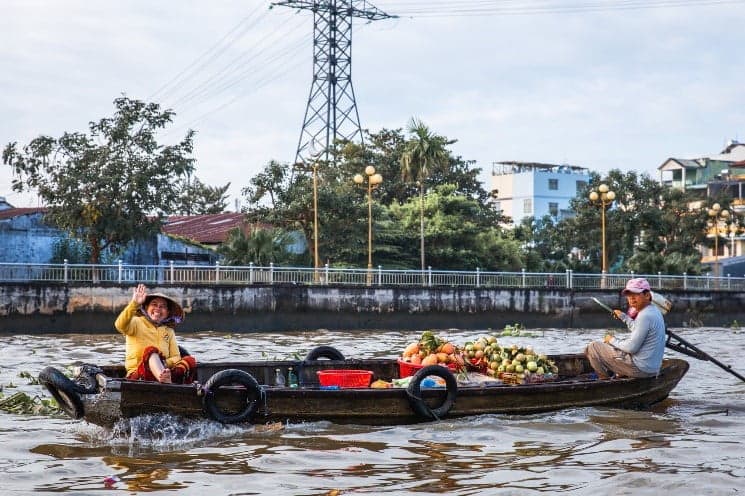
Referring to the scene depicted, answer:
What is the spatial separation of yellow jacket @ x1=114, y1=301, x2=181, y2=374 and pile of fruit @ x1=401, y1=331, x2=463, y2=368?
351cm

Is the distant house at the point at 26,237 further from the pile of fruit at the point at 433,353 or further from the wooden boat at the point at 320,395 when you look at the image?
the pile of fruit at the point at 433,353

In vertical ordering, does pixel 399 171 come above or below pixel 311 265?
above

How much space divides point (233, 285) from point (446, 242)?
58.4ft

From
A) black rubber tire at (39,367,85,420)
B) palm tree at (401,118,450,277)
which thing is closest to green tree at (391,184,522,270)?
palm tree at (401,118,450,277)

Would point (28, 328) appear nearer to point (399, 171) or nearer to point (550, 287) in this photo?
point (550, 287)

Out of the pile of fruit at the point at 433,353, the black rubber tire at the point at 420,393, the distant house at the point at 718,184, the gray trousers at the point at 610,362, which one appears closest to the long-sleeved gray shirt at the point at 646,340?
the gray trousers at the point at 610,362

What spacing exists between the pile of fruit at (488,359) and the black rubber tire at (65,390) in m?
4.48

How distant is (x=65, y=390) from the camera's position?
1112 centimetres

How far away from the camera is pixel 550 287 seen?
40156 millimetres

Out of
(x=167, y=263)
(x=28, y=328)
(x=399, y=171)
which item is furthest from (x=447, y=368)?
(x=399, y=171)

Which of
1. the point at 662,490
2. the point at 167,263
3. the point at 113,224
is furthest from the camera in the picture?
the point at 167,263

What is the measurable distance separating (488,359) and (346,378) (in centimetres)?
201

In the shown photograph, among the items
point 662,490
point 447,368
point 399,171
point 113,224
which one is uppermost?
point 399,171

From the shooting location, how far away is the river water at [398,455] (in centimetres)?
905
